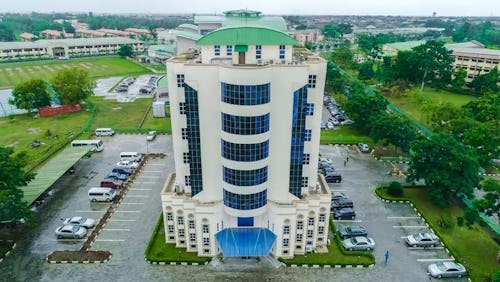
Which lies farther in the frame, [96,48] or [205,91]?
[96,48]

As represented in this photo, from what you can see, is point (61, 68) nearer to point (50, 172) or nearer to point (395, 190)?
point (50, 172)

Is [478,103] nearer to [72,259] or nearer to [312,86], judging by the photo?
[312,86]

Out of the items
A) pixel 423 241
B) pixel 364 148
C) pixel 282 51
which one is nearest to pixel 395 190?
pixel 423 241

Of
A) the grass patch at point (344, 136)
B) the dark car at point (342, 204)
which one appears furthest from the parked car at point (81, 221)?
the grass patch at point (344, 136)

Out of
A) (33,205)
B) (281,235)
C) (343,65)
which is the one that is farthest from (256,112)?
(343,65)

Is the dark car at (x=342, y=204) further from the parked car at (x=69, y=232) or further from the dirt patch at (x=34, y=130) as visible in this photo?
the dirt patch at (x=34, y=130)

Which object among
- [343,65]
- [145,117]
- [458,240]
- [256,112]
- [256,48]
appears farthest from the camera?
[343,65]

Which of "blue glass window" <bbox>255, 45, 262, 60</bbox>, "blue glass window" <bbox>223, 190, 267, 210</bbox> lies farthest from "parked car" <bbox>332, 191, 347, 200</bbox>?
"blue glass window" <bbox>255, 45, 262, 60</bbox>
